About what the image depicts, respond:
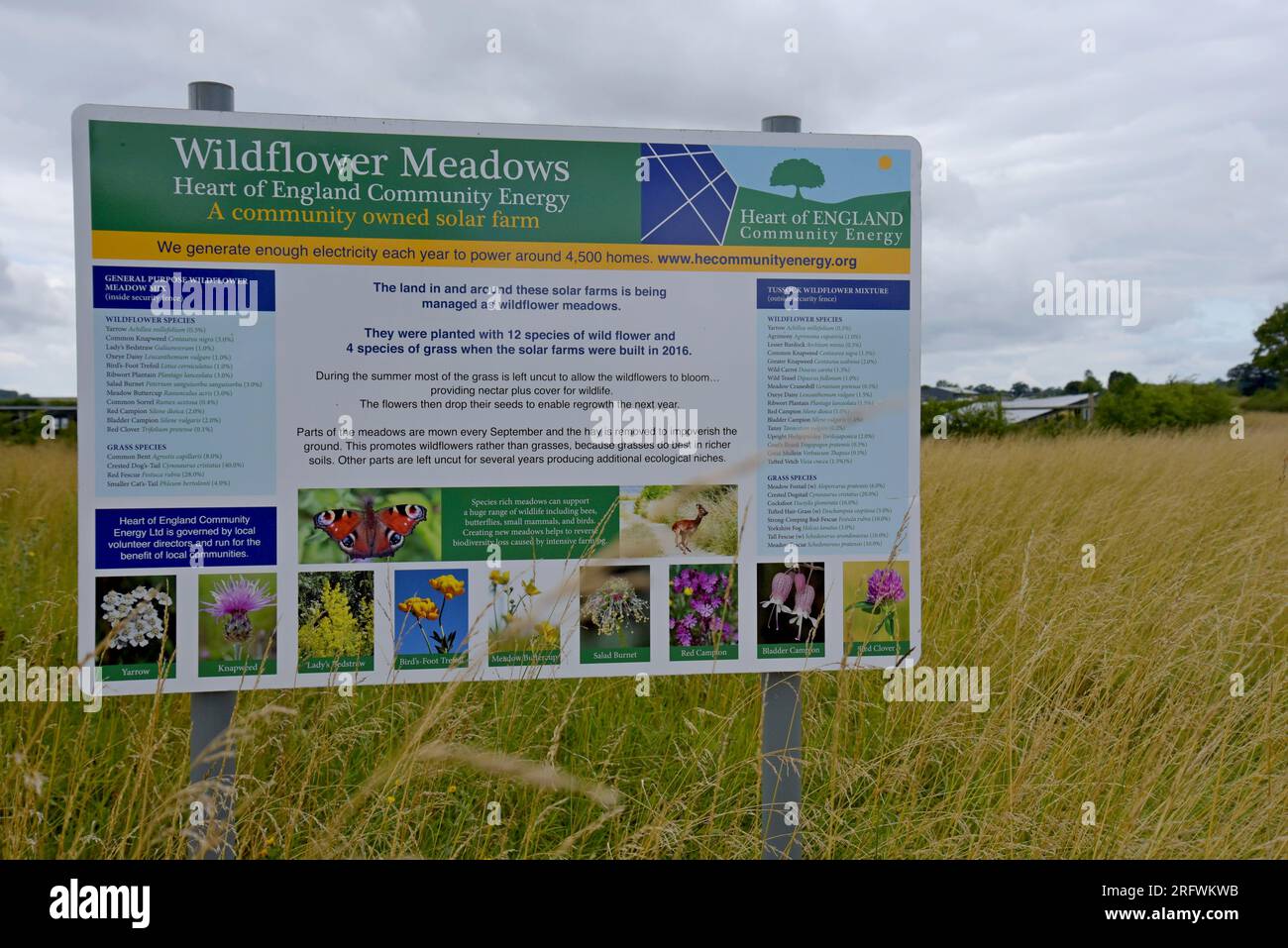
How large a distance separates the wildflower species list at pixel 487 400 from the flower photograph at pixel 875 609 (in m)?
0.01

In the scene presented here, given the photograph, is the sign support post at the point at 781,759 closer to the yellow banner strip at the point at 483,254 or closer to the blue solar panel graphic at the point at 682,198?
the blue solar panel graphic at the point at 682,198

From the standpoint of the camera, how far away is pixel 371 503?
2.71 meters

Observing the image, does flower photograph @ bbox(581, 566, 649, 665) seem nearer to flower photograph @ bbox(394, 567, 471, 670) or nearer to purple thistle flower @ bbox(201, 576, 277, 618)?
flower photograph @ bbox(394, 567, 471, 670)

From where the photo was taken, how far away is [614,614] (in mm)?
2801

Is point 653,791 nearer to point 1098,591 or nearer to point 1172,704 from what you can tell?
point 1172,704

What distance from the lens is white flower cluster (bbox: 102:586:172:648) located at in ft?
8.52

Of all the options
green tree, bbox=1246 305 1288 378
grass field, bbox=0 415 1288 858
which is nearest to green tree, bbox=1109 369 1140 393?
green tree, bbox=1246 305 1288 378

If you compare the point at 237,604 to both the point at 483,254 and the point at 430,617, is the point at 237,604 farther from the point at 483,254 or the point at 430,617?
the point at 483,254

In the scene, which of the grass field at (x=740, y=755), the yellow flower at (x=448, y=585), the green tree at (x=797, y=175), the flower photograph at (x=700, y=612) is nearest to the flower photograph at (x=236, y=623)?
the grass field at (x=740, y=755)

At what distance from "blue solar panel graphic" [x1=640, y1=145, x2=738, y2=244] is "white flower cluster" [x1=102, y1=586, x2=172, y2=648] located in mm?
1979

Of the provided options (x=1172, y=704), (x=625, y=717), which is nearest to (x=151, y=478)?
(x=625, y=717)

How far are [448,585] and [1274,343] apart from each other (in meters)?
42.4

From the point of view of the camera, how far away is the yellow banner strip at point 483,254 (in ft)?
8.61

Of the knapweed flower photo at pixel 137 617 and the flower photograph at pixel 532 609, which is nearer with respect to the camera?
the knapweed flower photo at pixel 137 617
